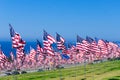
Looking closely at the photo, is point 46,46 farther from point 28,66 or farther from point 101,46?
point 28,66

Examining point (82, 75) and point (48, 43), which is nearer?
point (48, 43)

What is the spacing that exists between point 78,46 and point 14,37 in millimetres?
27340

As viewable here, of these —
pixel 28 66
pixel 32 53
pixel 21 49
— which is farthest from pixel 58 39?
pixel 28 66

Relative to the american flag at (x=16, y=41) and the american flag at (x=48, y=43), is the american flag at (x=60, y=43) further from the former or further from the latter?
the american flag at (x=16, y=41)

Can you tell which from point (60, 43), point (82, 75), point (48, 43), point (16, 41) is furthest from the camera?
point (82, 75)

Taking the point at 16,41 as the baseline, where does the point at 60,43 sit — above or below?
above

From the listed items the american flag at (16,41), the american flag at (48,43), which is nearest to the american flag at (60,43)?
the american flag at (48,43)

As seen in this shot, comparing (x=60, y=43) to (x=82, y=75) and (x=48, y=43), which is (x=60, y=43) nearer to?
(x=48, y=43)

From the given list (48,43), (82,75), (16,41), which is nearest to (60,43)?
(48,43)

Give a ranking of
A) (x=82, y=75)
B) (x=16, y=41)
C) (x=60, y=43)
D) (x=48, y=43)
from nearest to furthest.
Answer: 1. (x=16, y=41)
2. (x=48, y=43)
3. (x=60, y=43)
4. (x=82, y=75)

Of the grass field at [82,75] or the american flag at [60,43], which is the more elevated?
the american flag at [60,43]

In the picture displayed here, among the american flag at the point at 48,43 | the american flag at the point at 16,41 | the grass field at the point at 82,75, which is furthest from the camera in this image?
the grass field at the point at 82,75

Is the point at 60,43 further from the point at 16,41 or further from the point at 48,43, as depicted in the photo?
the point at 16,41

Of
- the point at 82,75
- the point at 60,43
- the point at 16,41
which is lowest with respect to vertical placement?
the point at 82,75
